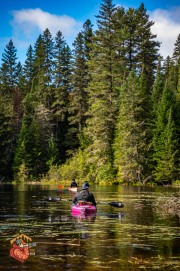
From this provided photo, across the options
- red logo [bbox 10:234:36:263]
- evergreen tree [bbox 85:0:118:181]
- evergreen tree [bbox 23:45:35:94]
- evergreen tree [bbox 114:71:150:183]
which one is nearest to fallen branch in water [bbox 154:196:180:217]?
red logo [bbox 10:234:36:263]

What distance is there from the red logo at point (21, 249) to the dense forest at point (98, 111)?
4057 cm

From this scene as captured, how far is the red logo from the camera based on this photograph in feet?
33.4

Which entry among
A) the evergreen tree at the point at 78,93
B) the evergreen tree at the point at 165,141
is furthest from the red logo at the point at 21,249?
the evergreen tree at the point at 78,93

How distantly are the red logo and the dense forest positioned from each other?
A: 40.6 metres

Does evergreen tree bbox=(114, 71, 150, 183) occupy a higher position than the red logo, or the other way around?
evergreen tree bbox=(114, 71, 150, 183)

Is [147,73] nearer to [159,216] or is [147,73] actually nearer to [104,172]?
[104,172]

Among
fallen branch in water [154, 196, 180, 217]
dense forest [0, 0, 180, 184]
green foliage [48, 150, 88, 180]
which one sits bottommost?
fallen branch in water [154, 196, 180, 217]

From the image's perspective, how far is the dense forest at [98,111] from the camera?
179 ft

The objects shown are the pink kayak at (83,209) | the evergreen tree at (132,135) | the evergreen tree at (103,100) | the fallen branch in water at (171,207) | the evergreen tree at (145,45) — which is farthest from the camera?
the evergreen tree at (145,45)

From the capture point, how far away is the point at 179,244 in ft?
39.5

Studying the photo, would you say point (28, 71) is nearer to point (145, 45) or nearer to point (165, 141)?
point (145, 45)

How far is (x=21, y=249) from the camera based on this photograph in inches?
440

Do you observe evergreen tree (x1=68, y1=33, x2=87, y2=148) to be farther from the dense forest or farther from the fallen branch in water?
the fallen branch in water

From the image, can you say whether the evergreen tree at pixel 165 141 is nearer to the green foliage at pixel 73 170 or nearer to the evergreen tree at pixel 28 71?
the green foliage at pixel 73 170
